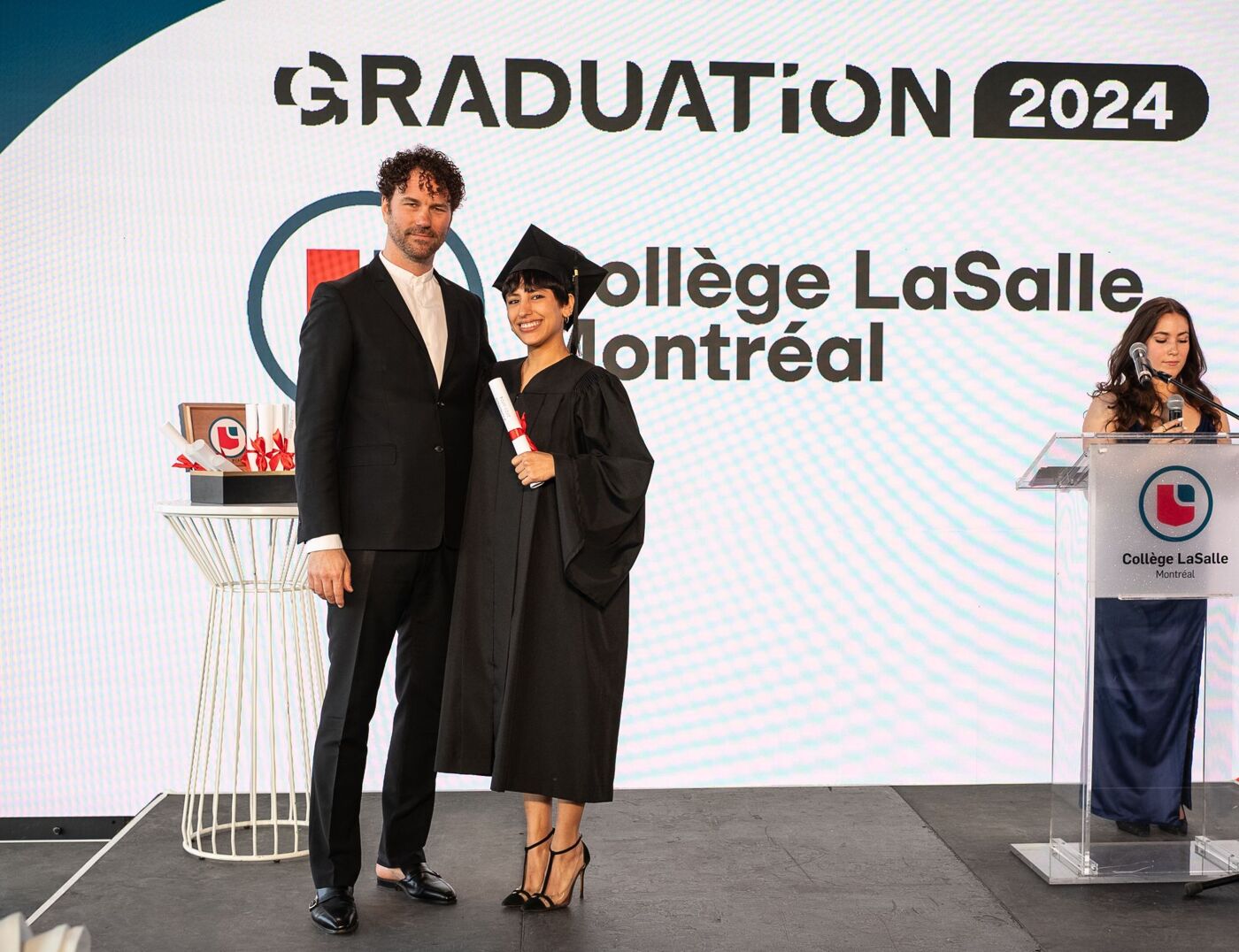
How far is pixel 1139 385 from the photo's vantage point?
3.64 meters

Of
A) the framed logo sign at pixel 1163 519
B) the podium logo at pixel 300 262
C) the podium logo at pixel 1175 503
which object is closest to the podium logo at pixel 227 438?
the podium logo at pixel 300 262

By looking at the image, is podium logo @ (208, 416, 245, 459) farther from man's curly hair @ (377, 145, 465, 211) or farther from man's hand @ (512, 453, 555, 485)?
man's hand @ (512, 453, 555, 485)

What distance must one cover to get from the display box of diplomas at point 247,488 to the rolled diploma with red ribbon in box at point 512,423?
85 cm

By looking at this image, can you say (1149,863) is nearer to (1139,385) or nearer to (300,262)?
(1139,385)

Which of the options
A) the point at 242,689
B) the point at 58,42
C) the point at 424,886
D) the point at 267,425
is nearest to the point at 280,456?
the point at 267,425

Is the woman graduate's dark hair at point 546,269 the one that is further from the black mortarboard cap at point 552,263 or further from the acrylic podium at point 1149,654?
the acrylic podium at point 1149,654

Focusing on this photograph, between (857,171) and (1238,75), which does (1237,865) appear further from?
(1238,75)

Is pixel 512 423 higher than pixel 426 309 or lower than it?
lower

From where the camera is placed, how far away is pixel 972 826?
3846mm

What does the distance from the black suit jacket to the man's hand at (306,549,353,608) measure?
5cm

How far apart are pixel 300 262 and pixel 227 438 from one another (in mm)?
933

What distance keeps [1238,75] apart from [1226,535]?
85.4 inches

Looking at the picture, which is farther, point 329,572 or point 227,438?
point 227,438

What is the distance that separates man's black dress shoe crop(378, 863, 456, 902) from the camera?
3.06 m
